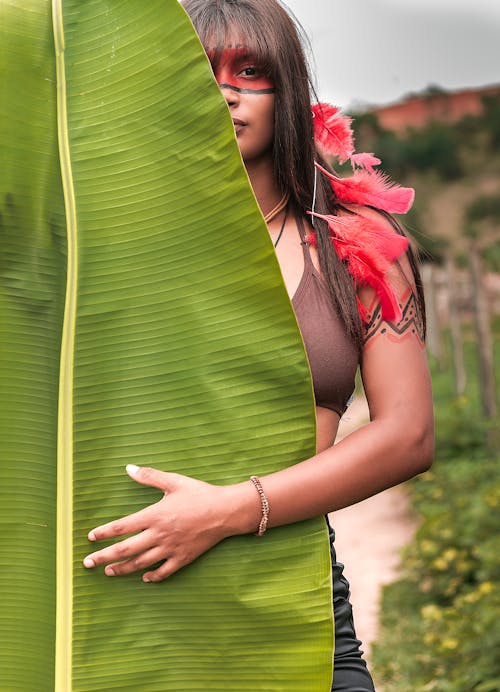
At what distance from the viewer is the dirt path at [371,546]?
6348 mm

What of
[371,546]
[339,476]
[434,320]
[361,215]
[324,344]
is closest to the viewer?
[339,476]

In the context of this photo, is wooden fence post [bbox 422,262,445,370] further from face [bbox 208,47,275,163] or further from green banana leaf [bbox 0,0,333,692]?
green banana leaf [bbox 0,0,333,692]

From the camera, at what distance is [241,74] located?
1835mm

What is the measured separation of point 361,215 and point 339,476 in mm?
509

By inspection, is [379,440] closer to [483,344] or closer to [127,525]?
[127,525]

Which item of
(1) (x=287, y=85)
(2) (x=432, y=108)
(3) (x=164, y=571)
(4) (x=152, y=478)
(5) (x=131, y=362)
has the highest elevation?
(1) (x=287, y=85)

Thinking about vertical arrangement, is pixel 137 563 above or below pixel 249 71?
below

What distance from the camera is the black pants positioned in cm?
177

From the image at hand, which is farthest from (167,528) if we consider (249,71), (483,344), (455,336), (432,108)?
(432,108)

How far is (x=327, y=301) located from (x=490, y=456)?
6.56 metres

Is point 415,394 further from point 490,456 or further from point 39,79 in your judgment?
point 490,456

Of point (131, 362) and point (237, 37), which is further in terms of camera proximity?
point (237, 37)

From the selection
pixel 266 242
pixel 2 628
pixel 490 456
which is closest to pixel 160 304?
pixel 266 242

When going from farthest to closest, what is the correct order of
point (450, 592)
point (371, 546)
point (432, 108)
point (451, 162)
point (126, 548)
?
point (432, 108) < point (451, 162) < point (371, 546) < point (450, 592) < point (126, 548)
